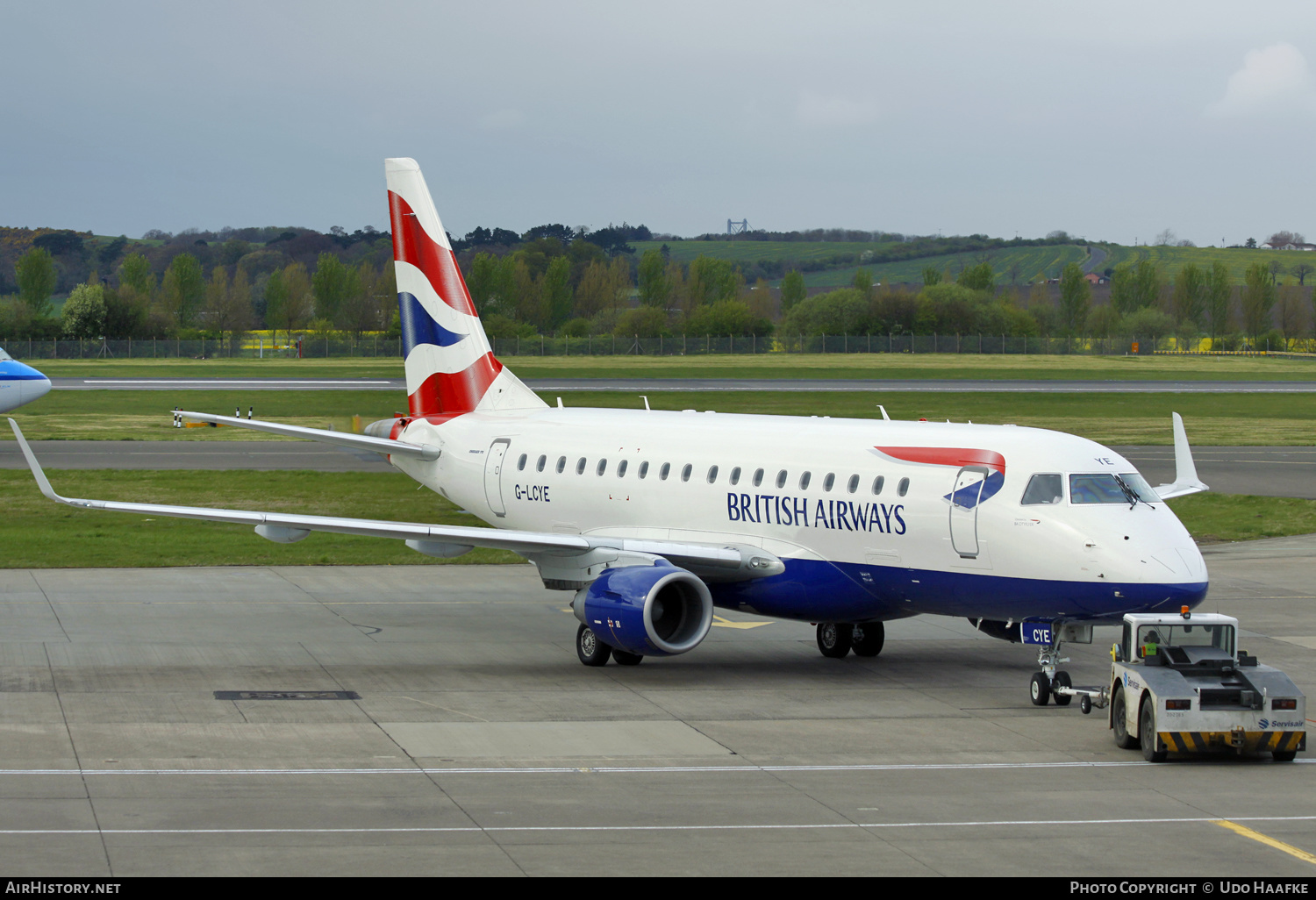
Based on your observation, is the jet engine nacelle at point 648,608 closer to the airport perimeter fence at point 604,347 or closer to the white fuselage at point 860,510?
the white fuselage at point 860,510

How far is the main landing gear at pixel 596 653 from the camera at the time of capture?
81.0 ft

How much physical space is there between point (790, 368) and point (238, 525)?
3754 inches

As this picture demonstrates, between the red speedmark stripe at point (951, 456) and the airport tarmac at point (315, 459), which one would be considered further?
the airport tarmac at point (315, 459)

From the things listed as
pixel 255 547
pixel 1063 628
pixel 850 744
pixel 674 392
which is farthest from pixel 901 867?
pixel 674 392

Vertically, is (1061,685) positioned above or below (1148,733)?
below

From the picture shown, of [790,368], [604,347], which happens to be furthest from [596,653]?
[604,347]

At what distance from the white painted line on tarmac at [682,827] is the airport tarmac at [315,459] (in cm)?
3668

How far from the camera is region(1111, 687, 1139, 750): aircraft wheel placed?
762 inches

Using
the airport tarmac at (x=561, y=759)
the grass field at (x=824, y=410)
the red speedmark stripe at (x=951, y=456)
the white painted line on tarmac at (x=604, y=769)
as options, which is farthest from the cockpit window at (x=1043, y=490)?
the grass field at (x=824, y=410)

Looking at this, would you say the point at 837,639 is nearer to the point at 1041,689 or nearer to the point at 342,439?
the point at 1041,689

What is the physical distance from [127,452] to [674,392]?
136ft

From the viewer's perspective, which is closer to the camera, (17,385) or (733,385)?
(17,385)

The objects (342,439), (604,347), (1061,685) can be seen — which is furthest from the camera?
(604,347)

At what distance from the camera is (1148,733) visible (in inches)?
737
